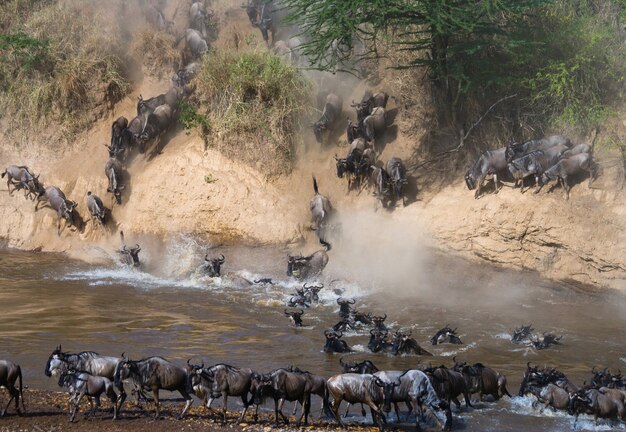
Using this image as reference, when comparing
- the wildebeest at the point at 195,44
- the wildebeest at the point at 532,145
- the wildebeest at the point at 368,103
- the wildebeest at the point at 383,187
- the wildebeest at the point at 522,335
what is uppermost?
the wildebeest at the point at 195,44

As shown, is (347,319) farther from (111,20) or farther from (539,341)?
(111,20)

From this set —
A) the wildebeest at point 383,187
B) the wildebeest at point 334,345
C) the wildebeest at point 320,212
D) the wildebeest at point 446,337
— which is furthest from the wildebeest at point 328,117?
the wildebeest at point 334,345

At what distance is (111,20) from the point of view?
26.0 m

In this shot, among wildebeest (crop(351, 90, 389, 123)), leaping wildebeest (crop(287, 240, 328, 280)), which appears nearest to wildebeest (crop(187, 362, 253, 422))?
leaping wildebeest (crop(287, 240, 328, 280))

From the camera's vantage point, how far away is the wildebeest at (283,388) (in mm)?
10164

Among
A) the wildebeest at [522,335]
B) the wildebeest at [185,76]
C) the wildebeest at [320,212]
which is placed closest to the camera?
the wildebeest at [522,335]

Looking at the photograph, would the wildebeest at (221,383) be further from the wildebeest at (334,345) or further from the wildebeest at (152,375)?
the wildebeest at (334,345)

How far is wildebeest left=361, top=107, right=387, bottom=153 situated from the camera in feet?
68.5

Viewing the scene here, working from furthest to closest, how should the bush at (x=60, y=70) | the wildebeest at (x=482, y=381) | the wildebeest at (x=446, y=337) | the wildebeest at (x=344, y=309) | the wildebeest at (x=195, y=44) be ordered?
the wildebeest at (x=195, y=44)
the bush at (x=60, y=70)
the wildebeest at (x=344, y=309)
the wildebeest at (x=446, y=337)
the wildebeest at (x=482, y=381)

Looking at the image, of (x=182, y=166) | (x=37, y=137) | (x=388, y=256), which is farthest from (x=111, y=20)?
(x=388, y=256)

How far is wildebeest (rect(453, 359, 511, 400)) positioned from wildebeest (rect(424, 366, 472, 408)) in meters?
0.20

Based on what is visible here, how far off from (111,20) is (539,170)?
1472 centimetres

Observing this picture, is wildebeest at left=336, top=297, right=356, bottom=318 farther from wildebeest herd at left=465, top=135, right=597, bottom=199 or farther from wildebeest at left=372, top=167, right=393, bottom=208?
wildebeest herd at left=465, top=135, right=597, bottom=199

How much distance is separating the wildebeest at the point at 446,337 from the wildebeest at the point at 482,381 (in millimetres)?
2504
